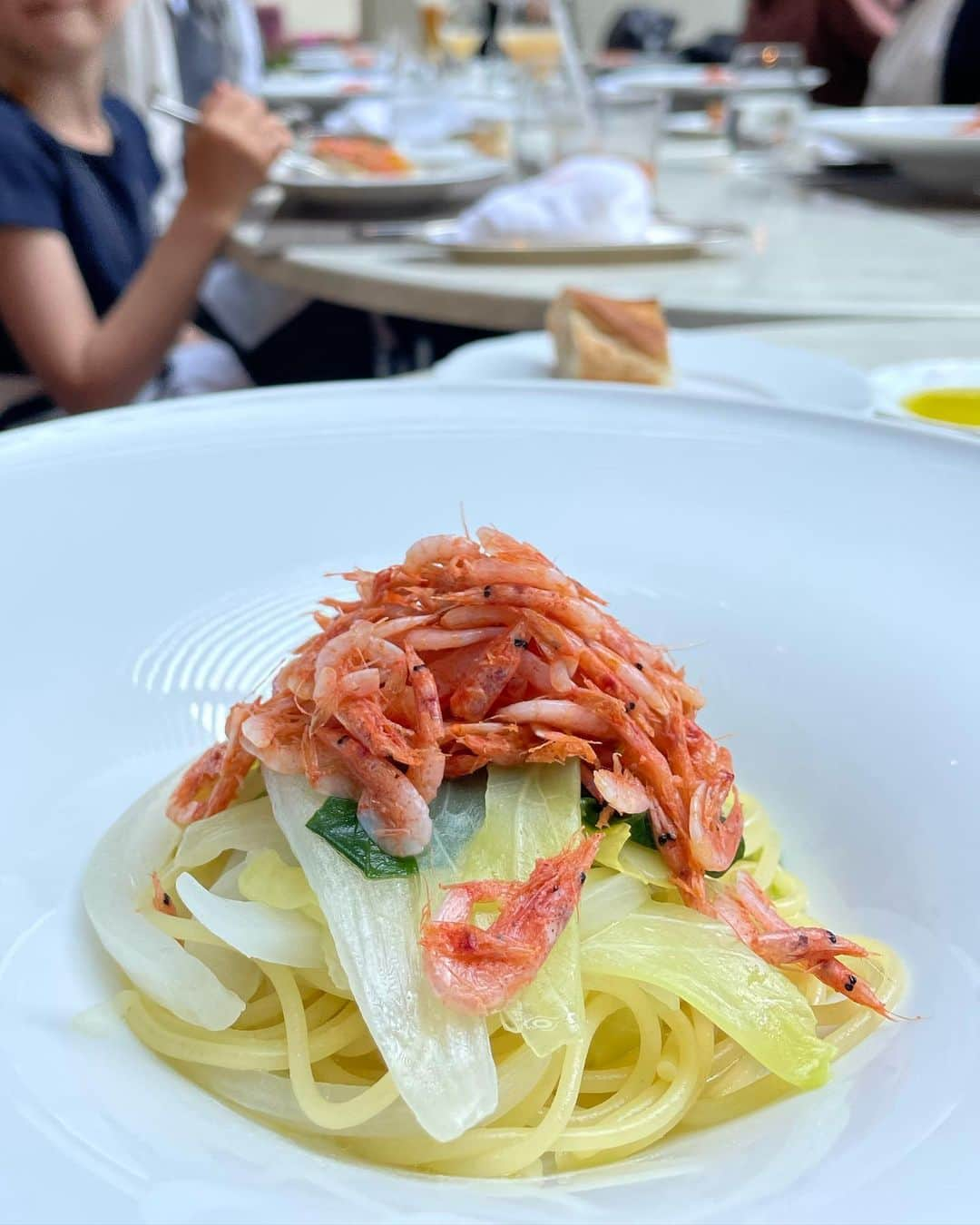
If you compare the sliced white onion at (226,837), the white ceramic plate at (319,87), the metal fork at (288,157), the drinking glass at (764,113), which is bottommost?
the white ceramic plate at (319,87)

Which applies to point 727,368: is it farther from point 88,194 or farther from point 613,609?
point 88,194

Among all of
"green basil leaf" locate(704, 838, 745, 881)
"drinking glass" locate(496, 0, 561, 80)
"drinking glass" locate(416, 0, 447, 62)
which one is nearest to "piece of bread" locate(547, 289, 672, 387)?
"green basil leaf" locate(704, 838, 745, 881)

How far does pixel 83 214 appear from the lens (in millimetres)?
2174

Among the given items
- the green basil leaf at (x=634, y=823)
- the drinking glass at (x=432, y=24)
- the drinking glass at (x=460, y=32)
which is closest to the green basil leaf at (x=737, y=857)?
the green basil leaf at (x=634, y=823)

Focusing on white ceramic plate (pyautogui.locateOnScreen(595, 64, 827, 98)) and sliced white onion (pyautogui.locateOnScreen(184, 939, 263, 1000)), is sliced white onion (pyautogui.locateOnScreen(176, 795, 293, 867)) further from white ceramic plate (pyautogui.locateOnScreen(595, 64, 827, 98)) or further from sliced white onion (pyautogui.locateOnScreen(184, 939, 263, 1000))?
white ceramic plate (pyautogui.locateOnScreen(595, 64, 827, 98))

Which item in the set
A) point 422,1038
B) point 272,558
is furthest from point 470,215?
point 422,1038

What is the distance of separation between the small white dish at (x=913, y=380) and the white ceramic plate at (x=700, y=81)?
1.33 m

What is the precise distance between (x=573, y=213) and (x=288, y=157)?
969 millimetres

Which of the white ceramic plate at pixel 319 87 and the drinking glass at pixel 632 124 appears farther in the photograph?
the white ceramic plate at pixel 319 87

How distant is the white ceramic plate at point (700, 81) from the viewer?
294 centimetres

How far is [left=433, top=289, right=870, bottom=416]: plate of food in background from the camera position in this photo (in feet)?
4.23

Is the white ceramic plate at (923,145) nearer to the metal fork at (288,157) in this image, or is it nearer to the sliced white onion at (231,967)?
the metal fork at (288,157)

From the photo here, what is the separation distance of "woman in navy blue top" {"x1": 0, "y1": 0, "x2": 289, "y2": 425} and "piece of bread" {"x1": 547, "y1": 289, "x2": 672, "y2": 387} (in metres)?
1.02

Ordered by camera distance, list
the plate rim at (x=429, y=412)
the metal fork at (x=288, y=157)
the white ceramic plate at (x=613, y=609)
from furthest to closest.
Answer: the metal fork at (x=288, y=157), the plate rim at (x=429, y=412), the white ceramic plate at (x=613, y=609)
